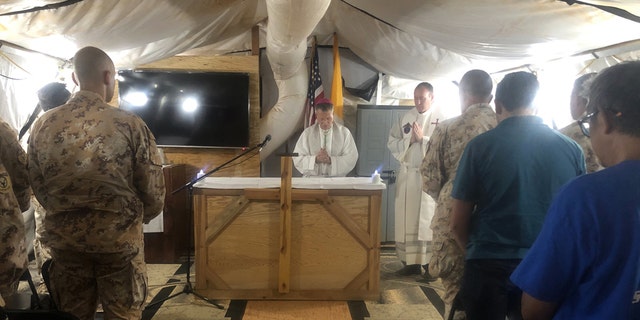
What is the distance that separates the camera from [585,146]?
219 cm

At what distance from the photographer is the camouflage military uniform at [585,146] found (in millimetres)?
2105

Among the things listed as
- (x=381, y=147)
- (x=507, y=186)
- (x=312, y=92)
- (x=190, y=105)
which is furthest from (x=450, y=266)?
(x=190, y=105)

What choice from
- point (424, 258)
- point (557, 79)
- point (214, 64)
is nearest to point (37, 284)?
point (214, 64)

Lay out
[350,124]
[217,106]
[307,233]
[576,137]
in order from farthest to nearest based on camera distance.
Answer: [350,124], [217,106], [307,233], [576,137]

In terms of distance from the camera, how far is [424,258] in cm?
369

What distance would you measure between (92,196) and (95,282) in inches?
16.8

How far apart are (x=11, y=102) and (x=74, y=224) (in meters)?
2.30

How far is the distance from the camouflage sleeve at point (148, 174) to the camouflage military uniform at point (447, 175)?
1531 millimetres

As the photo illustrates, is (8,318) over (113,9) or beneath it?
beneath

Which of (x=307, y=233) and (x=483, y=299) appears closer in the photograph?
(x=483, y=299)

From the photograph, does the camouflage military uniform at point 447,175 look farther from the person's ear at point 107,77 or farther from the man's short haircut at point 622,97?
the person's ear at point 107,77

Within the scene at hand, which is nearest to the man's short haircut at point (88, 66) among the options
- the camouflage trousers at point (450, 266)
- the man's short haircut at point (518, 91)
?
the man's short haircut at point (518, 91)

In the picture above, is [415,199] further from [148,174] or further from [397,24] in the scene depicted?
[148,174]

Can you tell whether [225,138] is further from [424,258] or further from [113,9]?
[424,258]
